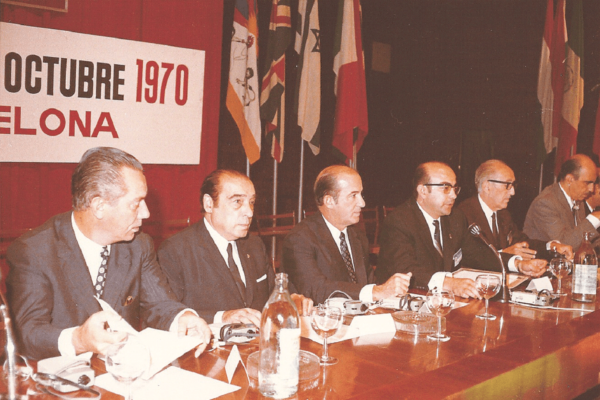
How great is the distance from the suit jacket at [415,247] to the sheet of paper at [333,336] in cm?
119

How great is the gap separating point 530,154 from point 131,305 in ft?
24.1

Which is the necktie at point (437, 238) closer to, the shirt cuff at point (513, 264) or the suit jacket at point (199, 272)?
the shirt cuff at point (513, 264)

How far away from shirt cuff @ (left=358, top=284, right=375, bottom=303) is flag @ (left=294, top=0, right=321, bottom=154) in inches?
119

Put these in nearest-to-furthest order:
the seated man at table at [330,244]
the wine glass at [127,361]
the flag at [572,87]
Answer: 1. the wine glass at [127,361]
2. the seated man at table at [330,244]
3. the flag at [572,87]

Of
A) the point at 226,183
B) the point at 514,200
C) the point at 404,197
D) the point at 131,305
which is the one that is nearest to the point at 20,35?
the point at 226,183

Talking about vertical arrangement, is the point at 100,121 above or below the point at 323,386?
above

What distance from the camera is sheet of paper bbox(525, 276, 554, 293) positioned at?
3146mm

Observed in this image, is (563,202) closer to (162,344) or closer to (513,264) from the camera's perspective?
(513,264)

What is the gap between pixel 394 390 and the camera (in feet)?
5.39

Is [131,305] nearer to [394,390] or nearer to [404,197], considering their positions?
[394,390]

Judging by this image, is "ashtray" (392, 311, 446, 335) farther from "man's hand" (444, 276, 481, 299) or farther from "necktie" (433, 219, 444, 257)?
"necktie" (433, 219, 444, 257)

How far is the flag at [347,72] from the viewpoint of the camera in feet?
18.9

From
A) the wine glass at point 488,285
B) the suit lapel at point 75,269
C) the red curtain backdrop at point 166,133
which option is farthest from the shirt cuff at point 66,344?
the red curtain backdrop at point 166,133

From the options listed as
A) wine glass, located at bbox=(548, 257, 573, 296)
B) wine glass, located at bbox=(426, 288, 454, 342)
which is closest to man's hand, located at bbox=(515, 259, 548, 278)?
wine glass, located at bbox=(548, 257, 573, 296)
